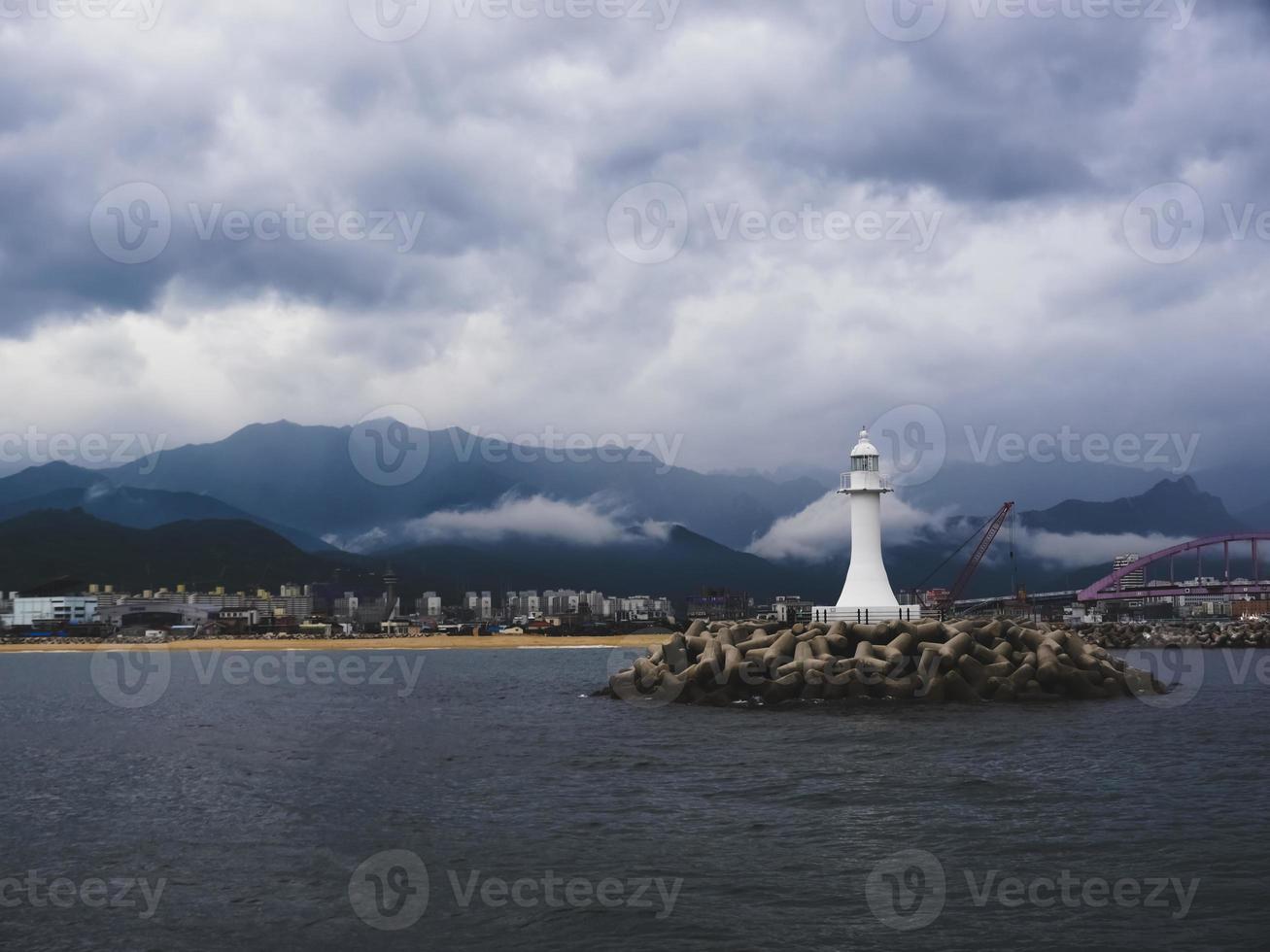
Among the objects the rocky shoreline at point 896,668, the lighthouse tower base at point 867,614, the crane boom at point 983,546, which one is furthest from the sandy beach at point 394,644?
the rocky shoreline at point 896,668

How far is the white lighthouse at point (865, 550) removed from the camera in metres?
44.9

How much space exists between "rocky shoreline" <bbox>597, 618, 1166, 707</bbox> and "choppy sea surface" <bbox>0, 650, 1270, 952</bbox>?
278 centimetres

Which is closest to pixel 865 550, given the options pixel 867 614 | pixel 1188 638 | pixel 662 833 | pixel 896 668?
pixel 867 614

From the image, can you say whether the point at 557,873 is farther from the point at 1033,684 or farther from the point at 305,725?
the point at 1033,684

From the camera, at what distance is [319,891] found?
1543 centimetres

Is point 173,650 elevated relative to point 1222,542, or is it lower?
lower

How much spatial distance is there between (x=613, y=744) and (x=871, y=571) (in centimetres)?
1867

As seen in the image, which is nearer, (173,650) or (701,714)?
(701,714)

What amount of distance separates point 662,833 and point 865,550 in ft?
94.8

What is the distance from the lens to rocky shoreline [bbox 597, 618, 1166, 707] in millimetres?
39188

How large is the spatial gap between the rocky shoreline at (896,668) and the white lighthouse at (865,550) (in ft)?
7.02

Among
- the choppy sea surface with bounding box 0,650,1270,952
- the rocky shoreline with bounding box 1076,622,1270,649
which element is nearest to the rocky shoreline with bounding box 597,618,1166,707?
the choppy sea surface with bounding box 0,650,1270,952

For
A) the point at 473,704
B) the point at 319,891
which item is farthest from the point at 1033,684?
the point at 319,891

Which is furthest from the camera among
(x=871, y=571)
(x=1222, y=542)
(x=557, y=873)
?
(x=1222, y=542)
